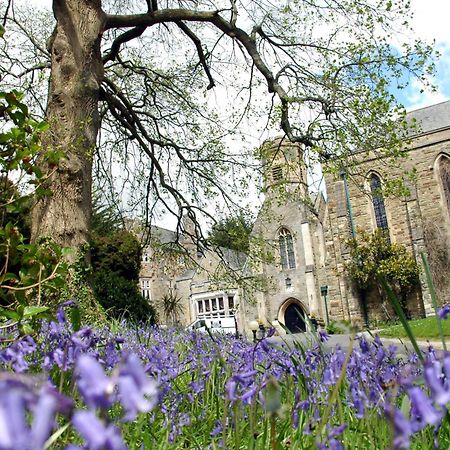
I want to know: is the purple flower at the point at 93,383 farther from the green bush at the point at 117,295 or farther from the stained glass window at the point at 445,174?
the stained glass window at the point at 445,174

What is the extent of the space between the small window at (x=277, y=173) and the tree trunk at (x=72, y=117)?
3586 millimetres

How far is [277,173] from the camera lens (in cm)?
1091

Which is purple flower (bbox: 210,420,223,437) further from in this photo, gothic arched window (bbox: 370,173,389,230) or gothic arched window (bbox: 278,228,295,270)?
gothic arched window (bbox: 278,228,295,270)

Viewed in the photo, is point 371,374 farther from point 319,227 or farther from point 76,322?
point 319,227

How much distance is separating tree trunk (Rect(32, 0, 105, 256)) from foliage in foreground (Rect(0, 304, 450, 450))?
5.09 metres

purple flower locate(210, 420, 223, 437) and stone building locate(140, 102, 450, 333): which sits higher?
stone building locate(140, 102, 450, 333)

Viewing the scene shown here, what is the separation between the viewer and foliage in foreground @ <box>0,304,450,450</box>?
17.8 inches

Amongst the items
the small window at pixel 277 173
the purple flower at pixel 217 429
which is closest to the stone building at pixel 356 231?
the small window at pixel 277 173

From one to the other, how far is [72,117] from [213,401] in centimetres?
730

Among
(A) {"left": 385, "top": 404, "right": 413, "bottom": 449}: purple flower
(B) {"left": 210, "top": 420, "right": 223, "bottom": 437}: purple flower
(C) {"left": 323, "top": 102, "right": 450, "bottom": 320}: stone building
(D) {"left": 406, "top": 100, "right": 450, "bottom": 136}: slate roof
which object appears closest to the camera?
(A) {"left": 385, "top": 404, "right": 413, "bottom": 449}: purple flower

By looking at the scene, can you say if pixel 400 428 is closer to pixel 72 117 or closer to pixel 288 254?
pixel 72 117

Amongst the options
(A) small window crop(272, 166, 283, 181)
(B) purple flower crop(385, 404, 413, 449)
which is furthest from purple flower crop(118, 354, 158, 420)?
(A) small window crop(272, 166, 283, 181)

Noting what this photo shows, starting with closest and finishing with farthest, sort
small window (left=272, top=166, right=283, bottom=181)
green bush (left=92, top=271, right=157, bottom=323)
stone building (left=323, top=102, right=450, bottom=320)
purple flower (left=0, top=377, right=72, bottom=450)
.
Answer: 1. purple flower (left=0, top=377, right=72, bottom=450)
2. small window (left=272, top=166, right=283, bottom=181)
3. green bush (left=92, top=271, right=157, bottom=323)
4. stone building (left=323, top=102, right=450, bottom=320)

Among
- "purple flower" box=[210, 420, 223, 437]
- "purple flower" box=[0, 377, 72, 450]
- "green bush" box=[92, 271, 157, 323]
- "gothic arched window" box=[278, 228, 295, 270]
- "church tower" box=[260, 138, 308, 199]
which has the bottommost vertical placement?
"purple flower" box=[210, 420, 223, 437]
